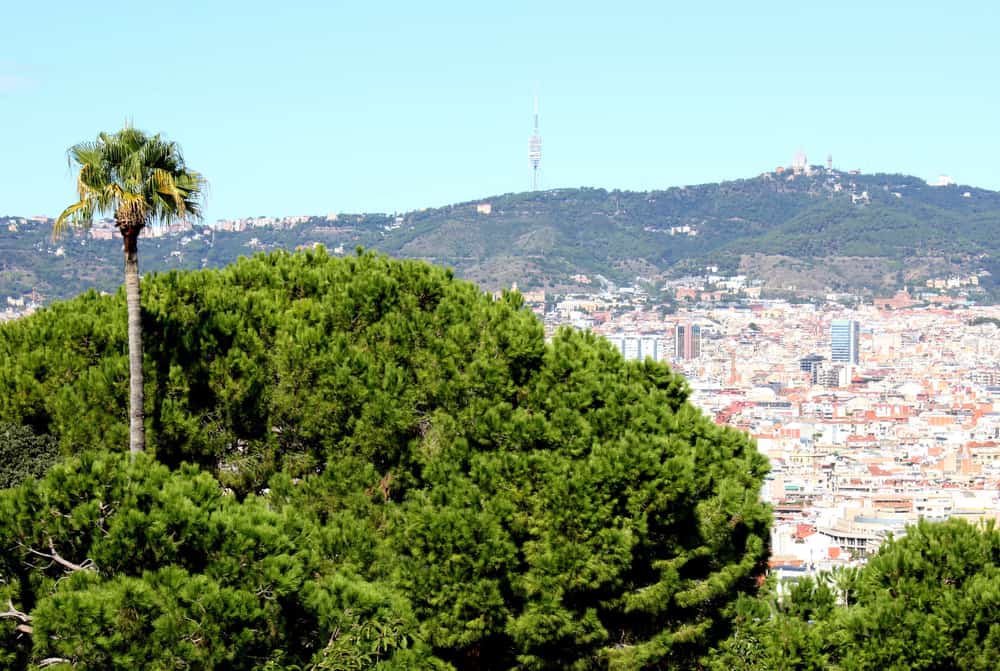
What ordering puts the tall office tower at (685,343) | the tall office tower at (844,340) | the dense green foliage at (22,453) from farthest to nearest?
the tall office tower at (685,343), the tall office tower at (844,340), the dense green foliage at (22,453)

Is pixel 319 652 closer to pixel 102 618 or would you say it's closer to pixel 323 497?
pixel 102 618

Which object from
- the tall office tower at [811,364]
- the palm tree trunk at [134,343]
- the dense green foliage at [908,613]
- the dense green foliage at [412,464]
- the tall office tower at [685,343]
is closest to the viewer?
the dense green foliage at [412,464]

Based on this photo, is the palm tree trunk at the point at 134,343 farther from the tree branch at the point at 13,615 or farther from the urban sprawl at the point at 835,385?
the urban sprawl at the point at 835,385

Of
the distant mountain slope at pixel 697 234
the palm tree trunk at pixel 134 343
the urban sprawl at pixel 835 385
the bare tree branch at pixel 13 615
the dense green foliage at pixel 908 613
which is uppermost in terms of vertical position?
the distant mountain slope at pixel 697 234

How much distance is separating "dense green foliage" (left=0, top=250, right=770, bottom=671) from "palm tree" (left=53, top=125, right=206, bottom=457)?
81 cm

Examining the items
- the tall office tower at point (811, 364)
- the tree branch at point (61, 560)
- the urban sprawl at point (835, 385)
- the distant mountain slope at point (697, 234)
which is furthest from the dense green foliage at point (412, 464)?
the tall office tower at point (811, 364)

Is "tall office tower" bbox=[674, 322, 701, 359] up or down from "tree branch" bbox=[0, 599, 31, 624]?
down

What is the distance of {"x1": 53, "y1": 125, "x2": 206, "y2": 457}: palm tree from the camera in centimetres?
805

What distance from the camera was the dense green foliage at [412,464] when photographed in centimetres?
696

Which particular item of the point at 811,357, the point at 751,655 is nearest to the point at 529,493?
the point at 751,655

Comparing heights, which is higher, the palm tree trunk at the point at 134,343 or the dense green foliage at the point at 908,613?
the palm tree trunk at the point at 134,343

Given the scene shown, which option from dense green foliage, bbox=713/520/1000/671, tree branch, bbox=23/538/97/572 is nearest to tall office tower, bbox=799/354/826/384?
dense green foliage, bbox=713/520/1000/671

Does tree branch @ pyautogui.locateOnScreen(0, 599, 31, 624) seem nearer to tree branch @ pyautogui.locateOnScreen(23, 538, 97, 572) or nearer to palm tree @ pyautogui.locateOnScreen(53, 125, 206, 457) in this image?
tree branch @ pyautogui.locateOnScreen(23, 538, 97, 572)

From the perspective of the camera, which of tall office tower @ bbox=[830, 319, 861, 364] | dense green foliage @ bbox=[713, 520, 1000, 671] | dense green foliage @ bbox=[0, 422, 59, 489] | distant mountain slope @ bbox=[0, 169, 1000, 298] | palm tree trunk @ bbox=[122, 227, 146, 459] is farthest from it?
distant mountain slope @ bbox=[0, 169, 1000, 298]
